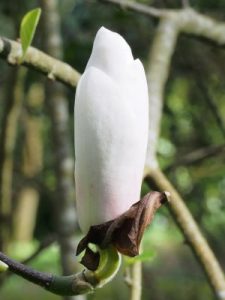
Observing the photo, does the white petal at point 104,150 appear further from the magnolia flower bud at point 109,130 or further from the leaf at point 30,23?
the leaf at point 30,23

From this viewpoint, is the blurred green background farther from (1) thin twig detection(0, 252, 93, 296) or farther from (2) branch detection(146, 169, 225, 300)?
(1) thin twig detection(0, 252, 93, 296)

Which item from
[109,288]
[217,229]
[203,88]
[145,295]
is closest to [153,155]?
[203,88]

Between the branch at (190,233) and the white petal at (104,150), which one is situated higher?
the white petal at (104,150)

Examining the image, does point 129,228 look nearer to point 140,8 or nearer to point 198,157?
point 140,8

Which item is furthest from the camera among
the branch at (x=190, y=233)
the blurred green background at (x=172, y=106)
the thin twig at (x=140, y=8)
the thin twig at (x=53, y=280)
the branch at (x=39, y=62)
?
the blurred green background at (x=172, y=106)

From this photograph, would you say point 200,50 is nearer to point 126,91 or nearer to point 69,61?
point 69,61

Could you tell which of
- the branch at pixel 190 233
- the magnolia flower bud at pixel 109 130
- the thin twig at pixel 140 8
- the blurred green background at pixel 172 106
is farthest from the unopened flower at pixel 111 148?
the thin twig at pixel 140 8
